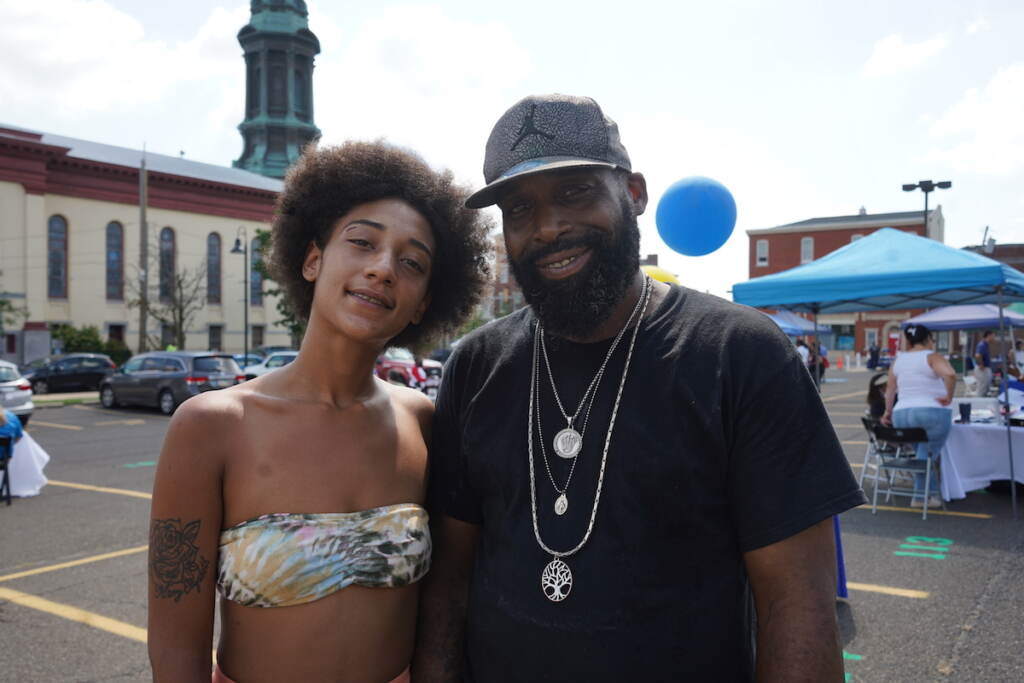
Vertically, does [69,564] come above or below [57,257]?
below

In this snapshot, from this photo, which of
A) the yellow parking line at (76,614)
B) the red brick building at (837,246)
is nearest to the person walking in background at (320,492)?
the yellow parking line at (76,614)

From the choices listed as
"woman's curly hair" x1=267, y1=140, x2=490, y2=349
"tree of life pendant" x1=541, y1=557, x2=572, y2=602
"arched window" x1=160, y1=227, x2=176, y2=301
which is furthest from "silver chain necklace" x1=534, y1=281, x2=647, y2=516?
"arched window" x1=160, y1=227, x2=176, y2=301

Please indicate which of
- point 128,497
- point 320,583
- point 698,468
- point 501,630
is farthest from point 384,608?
point 128,497

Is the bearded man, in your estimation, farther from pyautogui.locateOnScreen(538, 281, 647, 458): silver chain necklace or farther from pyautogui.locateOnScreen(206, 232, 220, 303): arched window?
pyautogui.locateOnScreen(206, 232, 220, 303): arched window

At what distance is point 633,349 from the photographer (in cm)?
177

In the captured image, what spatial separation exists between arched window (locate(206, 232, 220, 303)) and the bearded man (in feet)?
156

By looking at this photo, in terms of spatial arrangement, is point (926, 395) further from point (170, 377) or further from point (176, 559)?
point (170, 377)

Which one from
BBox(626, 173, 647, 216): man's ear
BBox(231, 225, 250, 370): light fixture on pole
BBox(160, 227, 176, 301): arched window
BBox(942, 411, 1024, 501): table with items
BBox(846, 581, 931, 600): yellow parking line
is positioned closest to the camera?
BBox(626, 173, 647, 216): man's ear

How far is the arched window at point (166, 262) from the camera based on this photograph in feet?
138

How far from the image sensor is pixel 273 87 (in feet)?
196

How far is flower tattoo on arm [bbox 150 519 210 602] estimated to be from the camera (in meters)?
1.74

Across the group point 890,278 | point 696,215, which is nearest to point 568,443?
point 696,215

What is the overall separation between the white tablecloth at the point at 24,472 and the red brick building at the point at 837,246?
166 feet

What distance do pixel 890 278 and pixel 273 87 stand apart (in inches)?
2361
